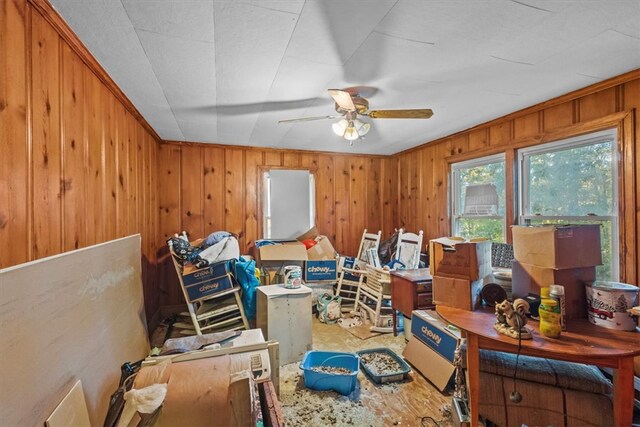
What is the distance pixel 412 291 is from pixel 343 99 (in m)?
1.83

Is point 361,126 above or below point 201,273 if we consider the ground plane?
above

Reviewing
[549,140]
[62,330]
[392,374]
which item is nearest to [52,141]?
[62,330]

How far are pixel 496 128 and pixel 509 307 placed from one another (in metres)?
2.33

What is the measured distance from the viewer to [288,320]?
2672mm

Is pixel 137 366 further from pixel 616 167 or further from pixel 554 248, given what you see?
pixel 616 167

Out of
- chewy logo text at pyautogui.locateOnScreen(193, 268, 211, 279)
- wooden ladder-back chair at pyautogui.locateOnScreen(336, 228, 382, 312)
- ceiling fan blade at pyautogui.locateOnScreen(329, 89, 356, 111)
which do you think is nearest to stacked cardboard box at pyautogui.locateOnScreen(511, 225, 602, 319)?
ceiling fan blade at pyautogui.locateOnScreen(329, 89, 356, 111)

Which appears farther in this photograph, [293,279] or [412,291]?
[293,279]

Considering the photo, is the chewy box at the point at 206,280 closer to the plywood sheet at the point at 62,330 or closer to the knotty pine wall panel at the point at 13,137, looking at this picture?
the plywood sheet at the point at 62,330

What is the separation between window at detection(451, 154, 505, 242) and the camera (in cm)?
316

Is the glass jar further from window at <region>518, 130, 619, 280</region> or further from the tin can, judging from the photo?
the tin can

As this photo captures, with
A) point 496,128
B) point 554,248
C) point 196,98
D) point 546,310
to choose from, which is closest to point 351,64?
A: point 196,98

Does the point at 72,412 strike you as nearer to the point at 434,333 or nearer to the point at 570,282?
the point at 434,333

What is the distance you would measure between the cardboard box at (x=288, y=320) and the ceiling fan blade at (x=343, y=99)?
1670mm

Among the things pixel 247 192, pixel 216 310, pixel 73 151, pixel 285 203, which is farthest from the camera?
pixel 285 203
